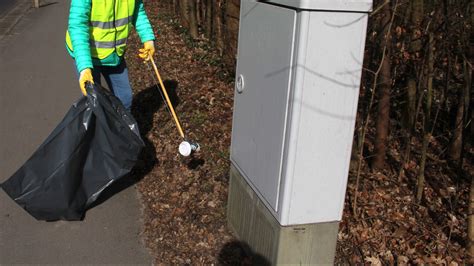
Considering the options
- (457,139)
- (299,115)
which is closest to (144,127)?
(457,139)

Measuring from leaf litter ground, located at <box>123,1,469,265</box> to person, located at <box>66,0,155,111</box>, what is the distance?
2.84ft

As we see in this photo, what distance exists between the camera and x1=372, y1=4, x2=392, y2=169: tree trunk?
151 inches

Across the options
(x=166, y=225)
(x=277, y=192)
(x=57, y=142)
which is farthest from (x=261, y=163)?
(x=57, y=142)

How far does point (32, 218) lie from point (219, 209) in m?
1.52

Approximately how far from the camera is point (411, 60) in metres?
4.33

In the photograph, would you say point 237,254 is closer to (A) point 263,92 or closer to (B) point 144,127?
(A) point 263,92

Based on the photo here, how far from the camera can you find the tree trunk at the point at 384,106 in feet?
12.6

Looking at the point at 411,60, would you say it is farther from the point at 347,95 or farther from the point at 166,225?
the point at 166,225

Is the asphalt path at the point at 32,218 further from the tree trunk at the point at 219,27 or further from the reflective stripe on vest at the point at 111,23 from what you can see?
the tree trunk at the point at 219,27

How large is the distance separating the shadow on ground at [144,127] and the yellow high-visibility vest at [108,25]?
1150 millimetres

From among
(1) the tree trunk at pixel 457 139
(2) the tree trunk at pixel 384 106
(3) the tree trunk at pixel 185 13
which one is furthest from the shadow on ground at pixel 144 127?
(3) the tree trunk at pixel 185 13

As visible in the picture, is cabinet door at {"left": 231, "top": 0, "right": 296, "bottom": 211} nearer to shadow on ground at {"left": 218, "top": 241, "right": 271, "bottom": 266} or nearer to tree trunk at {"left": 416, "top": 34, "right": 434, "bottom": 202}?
shadow on ground at {"left": 218, "top": 241, "right": 271, "bottom": 266}

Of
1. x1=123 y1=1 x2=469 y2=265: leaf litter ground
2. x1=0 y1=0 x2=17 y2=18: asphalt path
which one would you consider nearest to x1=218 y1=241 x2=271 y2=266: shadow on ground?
x1=123 y1=1 x2=469 y2=265: leaf litter ground

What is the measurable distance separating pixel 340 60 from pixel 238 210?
1.46m
